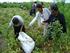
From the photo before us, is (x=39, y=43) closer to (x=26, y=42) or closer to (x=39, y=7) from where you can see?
(x=26, y=42)

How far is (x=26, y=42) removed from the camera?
8930 millimetres

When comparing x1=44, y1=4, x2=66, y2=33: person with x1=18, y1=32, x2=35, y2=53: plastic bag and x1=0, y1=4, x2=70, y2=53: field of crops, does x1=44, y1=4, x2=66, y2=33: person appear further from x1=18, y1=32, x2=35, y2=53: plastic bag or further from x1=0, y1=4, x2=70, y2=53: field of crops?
x1=18, y1=32, x2=35, y2=53: plastic bag

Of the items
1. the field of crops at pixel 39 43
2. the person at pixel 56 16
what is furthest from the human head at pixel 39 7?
the field of crops at pixel 39 43

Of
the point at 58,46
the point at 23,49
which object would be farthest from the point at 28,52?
the point at 58,46

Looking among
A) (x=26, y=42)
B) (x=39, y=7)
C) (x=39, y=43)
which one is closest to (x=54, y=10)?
(x=39, y=7)

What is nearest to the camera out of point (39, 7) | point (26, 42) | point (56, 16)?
point (26, 42)

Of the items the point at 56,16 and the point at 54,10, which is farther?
the point at 56,16

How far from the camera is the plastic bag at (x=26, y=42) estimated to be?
8805mm

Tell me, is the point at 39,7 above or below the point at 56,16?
above

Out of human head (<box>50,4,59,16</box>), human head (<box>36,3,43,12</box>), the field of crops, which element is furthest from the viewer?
human head (<box>36,3,43,12</box>)

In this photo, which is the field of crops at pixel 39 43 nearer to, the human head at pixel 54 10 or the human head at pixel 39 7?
the human head at pixel 54 10

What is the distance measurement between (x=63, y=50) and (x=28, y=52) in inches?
35.5

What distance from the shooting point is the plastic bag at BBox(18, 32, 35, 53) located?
28.9 ft

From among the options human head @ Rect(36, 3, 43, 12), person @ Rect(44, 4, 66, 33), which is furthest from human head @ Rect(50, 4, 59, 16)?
human head @ Rect(36, 3, 43, 12)
